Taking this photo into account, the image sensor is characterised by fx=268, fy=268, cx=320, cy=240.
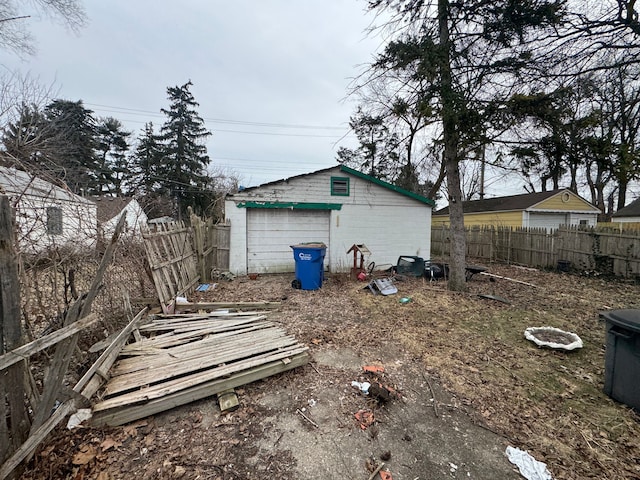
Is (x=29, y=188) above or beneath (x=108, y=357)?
above

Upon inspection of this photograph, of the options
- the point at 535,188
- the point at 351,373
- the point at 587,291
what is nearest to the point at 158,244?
the point at 351,373

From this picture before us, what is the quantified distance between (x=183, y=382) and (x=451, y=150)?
7.03 m

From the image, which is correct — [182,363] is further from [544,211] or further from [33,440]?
[544,211]

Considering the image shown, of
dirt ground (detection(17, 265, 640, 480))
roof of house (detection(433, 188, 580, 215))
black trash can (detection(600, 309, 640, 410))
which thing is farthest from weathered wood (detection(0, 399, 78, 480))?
roof of house (detection(433, 188, 580, 215))

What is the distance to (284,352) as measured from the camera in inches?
131

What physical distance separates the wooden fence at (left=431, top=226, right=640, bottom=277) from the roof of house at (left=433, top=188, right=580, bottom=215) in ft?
8.58

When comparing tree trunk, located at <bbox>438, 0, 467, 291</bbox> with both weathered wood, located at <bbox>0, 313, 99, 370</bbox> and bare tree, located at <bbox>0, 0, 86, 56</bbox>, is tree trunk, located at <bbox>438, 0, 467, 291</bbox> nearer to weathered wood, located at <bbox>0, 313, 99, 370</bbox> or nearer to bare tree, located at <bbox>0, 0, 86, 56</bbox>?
weathered wood, located at <bbox>0, 313, 99, 370</bbox>

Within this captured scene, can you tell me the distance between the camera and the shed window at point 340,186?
9391mm

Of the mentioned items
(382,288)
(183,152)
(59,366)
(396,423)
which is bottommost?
(396,423)

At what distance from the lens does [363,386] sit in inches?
115

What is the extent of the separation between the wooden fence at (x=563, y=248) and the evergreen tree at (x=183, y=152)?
21.9m

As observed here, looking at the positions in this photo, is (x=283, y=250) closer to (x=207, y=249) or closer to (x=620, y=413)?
(x=207, y=249)

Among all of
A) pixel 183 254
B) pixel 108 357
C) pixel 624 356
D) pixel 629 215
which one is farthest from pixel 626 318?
pixel 629 215

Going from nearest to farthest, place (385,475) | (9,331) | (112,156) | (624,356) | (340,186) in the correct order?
(9,331) → (385,475) → (624,356) → (340,186) → (112,156)
